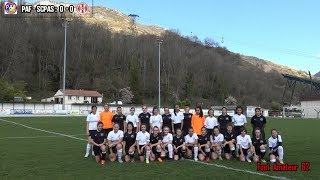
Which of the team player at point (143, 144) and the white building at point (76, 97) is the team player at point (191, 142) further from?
the white building at point (76, 97)

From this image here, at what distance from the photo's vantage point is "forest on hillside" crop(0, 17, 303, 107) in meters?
95.0

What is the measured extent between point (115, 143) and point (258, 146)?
412cm

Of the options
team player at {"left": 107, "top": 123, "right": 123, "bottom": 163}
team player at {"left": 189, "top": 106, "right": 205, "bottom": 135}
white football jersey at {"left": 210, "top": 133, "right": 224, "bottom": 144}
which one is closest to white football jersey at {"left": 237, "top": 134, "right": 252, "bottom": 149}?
white football jersey at {"left": 210, "top": 133, "right": 224, "bottom": 144}

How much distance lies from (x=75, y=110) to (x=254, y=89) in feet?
280

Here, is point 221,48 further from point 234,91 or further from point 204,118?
point 204,118

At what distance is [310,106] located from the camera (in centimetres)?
7088

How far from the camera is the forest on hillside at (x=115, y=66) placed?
3740 inches

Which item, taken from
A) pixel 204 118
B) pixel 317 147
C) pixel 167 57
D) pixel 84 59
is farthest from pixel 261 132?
pixel 167 57

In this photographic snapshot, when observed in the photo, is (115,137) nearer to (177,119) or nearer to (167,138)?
(167,138)

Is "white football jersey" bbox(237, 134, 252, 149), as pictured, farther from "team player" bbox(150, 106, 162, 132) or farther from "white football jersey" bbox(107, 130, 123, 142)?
"white football jersey" bbox(107, 130, 123, 142)

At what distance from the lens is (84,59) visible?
107 m

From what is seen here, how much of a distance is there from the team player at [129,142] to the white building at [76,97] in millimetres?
76339

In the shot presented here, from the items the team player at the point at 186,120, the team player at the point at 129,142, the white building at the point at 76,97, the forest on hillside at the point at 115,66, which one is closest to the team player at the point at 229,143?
the team player at the point at 186,120

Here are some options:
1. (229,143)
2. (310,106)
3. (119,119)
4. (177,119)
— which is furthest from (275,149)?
(310,106)
